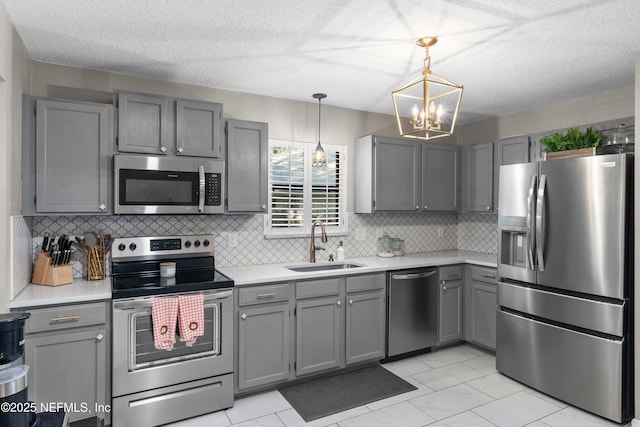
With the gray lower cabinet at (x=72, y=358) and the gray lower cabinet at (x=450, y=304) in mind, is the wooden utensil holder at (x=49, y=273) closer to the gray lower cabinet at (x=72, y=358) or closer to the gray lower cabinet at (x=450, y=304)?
the gray lower cabinet at (x=72, y=358)

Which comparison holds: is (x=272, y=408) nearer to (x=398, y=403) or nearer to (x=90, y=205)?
(x=398, y=403)

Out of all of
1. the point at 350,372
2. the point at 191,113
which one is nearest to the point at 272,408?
the point at 350,372

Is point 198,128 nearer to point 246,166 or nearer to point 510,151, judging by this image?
point 246,166

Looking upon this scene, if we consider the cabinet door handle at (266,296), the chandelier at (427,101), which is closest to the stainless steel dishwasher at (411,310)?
the cabinet door handle at (266,296)

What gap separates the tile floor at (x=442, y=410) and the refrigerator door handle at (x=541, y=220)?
3.47 feet

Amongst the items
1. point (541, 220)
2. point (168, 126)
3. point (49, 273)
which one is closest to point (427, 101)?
point (541, 220)

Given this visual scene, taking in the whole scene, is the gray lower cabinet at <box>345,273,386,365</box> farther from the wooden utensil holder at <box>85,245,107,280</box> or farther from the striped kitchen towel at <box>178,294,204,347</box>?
the wooden utensil holder at <box>85,245,107,280</box>

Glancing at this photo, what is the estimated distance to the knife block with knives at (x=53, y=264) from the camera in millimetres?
2709

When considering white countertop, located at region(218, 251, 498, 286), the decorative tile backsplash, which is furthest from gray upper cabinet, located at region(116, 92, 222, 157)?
white countertop, located at region(218, 251, 498, 286)

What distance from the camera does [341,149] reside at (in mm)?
4238

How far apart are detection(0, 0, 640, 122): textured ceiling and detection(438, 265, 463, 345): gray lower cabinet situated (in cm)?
183

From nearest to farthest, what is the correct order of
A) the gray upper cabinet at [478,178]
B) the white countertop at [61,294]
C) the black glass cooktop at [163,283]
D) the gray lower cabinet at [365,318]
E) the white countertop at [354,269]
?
the white countertop at [61,294], the black glass cooktop at [163,283], the white countertop at [354,269], the gray lower cabinet at [365,318], the gray upper cabinet at [478,178]

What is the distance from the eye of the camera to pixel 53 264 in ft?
8.98

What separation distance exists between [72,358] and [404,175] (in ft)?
10.9
